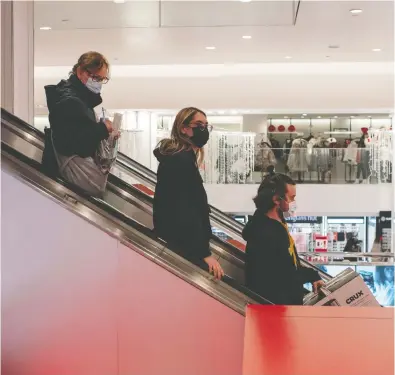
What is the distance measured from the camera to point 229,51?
10.4 meters

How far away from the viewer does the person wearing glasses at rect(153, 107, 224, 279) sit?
135 inches

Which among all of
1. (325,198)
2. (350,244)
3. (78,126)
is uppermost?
(78,126)

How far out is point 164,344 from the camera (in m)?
3.38

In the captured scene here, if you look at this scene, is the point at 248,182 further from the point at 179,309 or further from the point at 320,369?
the point at 320,369

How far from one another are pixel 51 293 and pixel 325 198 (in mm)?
9948

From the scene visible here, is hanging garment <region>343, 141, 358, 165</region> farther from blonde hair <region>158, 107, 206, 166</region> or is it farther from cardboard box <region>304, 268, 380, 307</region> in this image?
blonde hair <region>158, 107, 206, 166</region>

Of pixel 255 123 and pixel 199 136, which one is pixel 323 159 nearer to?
pixel 255 123

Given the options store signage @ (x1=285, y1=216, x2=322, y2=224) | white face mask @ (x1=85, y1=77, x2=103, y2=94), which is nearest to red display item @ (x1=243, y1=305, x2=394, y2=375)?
white face mask @ (x1=85, y1=77, x2=103, y2=94)

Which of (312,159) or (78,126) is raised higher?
(78,126)

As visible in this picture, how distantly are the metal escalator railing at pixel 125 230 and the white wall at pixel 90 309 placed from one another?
0.12 ft

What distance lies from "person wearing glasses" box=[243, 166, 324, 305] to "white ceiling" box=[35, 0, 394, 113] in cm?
386

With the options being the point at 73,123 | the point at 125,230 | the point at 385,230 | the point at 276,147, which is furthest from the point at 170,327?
the point at 276,147

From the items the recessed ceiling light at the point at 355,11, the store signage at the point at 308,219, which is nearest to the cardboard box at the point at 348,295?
the recessed ceiling light at the point at 355,11

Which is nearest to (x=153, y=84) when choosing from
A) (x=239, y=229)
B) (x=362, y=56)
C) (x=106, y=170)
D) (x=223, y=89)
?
(x=223, y=89)
